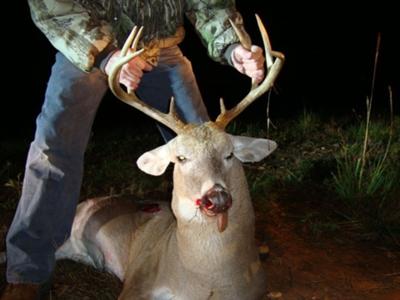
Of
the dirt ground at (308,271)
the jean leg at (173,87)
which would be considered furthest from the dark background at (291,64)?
the jean leg at (173,87)

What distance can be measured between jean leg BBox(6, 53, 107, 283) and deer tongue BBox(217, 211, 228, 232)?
0.95 m

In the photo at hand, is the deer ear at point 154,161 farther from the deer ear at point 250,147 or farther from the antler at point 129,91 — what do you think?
the deer ear at point 250,147

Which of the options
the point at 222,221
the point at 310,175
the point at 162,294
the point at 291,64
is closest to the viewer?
the point at 222,221

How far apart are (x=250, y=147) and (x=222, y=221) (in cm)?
46

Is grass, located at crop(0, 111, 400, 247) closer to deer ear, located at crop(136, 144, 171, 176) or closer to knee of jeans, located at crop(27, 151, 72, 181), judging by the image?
deer ear, located at crop(136, 144, 171, 176)

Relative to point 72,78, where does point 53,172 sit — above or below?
below

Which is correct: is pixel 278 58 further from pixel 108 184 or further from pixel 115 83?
pixel 108 184

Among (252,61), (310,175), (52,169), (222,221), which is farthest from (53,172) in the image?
(310,175)

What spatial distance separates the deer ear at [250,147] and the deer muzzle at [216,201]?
0.39 m

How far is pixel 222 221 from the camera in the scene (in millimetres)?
3264

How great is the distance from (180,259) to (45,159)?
0.90 meters

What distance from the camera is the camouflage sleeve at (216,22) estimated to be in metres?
3.94

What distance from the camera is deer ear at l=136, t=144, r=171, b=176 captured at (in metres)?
3.55

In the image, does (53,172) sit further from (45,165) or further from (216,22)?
(216,22)
